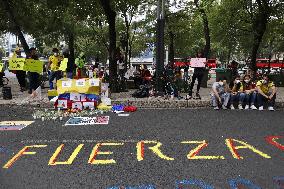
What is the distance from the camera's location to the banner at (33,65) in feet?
47.4

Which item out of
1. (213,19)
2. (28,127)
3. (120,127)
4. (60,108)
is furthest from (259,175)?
(213,19)

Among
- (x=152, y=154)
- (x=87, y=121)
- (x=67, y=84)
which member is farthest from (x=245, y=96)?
(x=152, y=154)

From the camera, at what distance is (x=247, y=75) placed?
12.2 metres

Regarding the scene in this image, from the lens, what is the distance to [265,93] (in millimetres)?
11891

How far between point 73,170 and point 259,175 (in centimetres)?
278

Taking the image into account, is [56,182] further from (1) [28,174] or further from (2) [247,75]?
(2) [247,75]

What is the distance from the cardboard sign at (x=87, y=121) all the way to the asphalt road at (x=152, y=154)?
21cm

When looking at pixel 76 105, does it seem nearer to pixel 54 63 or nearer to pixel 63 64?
pixel 63 64

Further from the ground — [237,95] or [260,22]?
[260,22]

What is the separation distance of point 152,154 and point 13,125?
4.44 meters

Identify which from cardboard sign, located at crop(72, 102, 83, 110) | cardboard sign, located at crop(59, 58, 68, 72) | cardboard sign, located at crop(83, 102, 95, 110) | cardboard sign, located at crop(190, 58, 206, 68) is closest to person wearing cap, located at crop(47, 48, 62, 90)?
cardboard sign, located at crop(59, 58, 68, 72)

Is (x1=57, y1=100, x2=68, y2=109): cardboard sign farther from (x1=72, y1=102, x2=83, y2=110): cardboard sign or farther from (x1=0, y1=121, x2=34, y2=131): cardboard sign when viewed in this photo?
(x1=0, y1=121, x2=34, y2=131): cardboard sign

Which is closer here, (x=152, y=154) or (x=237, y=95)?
(x=152, y=154)

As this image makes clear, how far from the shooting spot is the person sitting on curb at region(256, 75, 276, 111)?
1173cm
